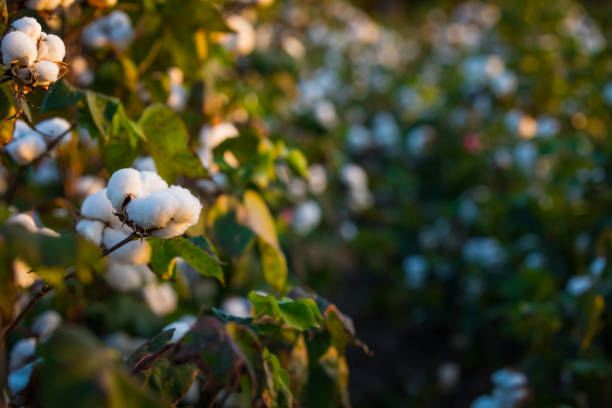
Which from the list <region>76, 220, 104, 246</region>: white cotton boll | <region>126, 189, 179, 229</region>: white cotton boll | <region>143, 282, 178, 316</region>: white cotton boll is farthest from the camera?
<region>143, 282, 178, 316</region>: white cotton boll

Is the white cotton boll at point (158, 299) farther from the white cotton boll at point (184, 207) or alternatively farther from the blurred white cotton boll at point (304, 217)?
the white cotton boll at point (184, 207)

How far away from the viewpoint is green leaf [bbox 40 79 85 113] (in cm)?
79

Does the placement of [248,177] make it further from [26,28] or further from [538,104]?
[538,104]

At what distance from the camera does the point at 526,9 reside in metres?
4.59

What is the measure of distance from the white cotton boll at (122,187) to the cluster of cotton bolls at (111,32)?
0.66 m

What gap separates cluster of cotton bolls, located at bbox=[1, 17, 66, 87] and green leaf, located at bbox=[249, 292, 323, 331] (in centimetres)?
36

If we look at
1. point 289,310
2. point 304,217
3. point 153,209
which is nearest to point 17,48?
point 153,209

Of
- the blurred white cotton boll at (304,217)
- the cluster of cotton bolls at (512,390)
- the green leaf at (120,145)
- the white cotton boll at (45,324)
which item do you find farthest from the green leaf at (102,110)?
the blurred white cotton boll at (304,217)

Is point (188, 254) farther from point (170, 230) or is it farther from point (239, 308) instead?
point (239, 308)

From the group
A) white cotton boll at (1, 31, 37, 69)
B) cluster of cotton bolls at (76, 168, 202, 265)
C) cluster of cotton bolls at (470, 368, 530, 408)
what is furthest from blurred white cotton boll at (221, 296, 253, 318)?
white cotton boll at (1, 31, 37, 69)

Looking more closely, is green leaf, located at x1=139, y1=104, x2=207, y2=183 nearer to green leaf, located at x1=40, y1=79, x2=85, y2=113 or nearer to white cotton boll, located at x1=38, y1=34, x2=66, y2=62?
green leaf, located at x1=40, y1=79, x2=85, y2=113

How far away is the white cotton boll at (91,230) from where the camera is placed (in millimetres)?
722

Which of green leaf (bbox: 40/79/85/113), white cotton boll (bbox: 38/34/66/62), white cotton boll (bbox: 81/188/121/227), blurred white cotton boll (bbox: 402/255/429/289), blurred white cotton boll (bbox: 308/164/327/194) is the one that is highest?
white cotton boll (bbox: 38/34/66/62)

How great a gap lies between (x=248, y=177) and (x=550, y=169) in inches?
80.6
